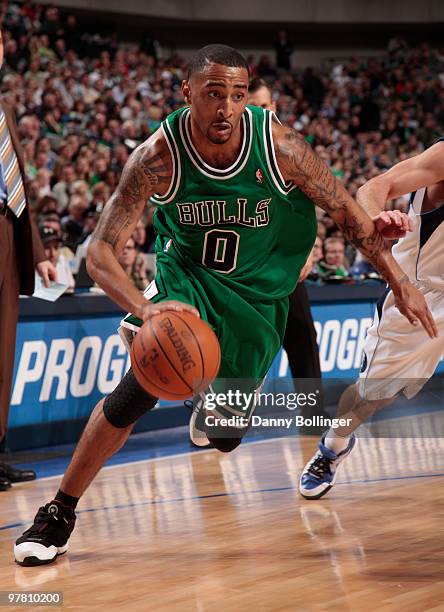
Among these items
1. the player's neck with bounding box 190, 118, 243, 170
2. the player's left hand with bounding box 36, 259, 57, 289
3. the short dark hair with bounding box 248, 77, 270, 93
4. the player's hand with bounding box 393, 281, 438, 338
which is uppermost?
the player's neck with bounding box 190, 118, 243, 170

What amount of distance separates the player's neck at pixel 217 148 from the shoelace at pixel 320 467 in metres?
1.78

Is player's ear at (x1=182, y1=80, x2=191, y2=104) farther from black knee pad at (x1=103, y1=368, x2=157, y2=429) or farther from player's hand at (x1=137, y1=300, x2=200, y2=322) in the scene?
black knee pad at (x1=103, y1=368, x2=157, y2=429)

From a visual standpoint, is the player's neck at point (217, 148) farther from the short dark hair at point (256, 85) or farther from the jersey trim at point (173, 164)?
the short dark hair at point (256, 85)

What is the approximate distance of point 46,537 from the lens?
3652 mm

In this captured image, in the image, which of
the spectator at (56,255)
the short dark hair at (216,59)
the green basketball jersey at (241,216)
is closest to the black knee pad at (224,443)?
the green basketball jersey at (241,216)

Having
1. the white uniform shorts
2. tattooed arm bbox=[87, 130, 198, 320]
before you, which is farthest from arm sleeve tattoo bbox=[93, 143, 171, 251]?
the white uniform shorts

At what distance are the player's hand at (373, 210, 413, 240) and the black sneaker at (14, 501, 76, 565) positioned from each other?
1509mm

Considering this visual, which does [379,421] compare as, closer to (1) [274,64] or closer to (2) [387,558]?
(2) [387,558]

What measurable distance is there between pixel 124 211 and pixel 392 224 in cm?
91

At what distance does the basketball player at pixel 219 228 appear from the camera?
3.42 meters

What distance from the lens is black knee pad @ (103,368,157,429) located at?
11.6 feet

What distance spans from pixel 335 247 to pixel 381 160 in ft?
26.9

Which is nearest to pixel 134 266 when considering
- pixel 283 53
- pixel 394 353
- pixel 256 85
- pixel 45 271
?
pixel 256 85

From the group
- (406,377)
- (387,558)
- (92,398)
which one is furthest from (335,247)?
(387,558)
